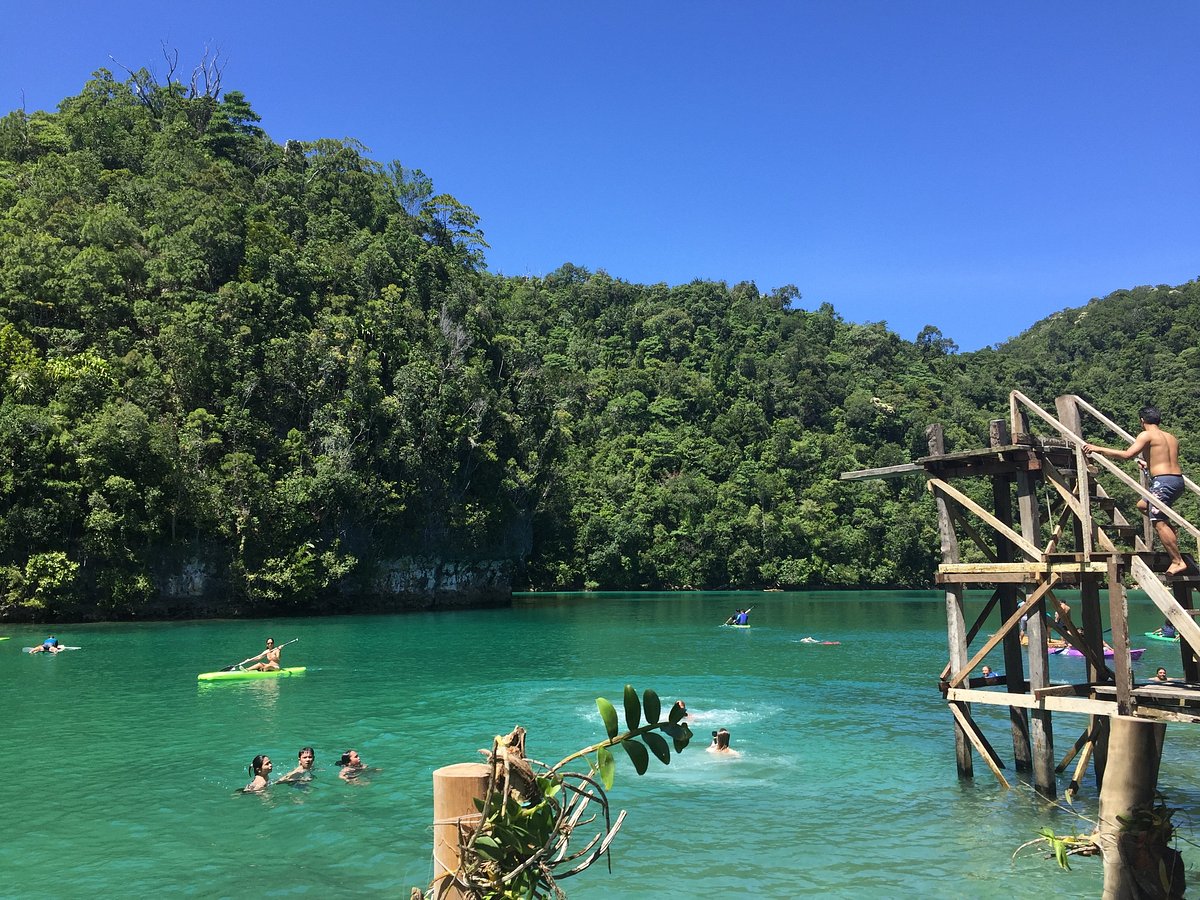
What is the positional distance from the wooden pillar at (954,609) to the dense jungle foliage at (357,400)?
38594 millimetres

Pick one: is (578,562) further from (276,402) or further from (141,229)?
(141,229)

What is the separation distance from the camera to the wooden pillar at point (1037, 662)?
11.2 meters

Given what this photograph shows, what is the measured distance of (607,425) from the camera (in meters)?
93.8

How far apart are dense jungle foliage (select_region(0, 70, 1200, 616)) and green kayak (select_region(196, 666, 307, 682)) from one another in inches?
785

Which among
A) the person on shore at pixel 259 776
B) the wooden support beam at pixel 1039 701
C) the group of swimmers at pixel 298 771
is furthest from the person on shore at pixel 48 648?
the wooden support beam at pixel 1039 701

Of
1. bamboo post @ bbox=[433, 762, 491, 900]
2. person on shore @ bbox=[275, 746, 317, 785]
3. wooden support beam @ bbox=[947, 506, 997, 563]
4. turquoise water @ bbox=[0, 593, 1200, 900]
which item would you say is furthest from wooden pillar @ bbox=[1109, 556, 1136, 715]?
person on shore @ bbox=[275, 746, 317, 785]

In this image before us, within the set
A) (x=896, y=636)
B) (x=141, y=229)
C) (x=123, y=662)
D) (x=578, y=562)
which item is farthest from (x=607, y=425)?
(x=123, y=662)

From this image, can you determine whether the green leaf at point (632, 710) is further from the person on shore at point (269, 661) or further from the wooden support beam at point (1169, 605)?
the person on shore at point (269, 661)

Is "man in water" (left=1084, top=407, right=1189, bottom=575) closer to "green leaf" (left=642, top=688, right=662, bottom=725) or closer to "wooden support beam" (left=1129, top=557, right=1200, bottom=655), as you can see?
"wooden support beam" (left=1129, top=557, right=1200, bottom=655)

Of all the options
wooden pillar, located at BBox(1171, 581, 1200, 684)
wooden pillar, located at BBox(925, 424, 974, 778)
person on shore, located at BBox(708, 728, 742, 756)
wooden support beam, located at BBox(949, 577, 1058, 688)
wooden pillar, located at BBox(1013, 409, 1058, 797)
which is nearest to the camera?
wooden pillar, located at BBox(1171, 581, 1200, 684)

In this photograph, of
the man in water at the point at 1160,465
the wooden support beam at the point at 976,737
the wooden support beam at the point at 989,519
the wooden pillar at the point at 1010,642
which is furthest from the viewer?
the wooden pillar at the point at 1010,642

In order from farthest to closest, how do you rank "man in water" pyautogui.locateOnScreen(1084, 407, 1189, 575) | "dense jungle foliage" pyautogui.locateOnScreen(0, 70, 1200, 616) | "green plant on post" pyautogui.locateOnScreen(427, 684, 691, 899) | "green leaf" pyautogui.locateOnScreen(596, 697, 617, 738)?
1. "dense jungle foliage" pyautogui.locateOnScreen(0, 70, 1200, 616)
2. "man in water" pyautogui.locateOnScreen(1084, 407, 1189, 575)
3. "green plant on post" pyautogui.locateOnScreen(427, 684, 691, 899)
4. "green leaf" pyautogui.locateOnScreen(596, 697, 617, 738)

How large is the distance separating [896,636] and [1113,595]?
3057 cm

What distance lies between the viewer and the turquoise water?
31.6 feet
